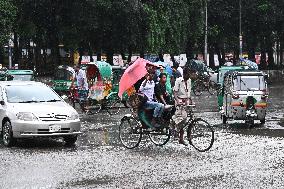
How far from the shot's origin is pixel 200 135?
15367 millimetres

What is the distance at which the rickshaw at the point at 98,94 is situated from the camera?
26.9m

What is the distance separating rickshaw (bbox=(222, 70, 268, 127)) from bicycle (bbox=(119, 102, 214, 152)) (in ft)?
17.4

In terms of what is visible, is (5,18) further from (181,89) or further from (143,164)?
(143,164)

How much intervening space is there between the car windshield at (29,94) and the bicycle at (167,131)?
Answer: 228cm

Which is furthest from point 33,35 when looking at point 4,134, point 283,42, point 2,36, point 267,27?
point 4,134

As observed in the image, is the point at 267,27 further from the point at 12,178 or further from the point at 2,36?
the point at 12,178

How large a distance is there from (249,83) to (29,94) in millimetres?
8002

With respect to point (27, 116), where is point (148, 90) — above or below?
above

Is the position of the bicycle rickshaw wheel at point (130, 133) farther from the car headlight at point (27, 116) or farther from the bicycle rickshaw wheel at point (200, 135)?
the car headlight at point (27, 116)

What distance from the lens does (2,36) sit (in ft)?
140

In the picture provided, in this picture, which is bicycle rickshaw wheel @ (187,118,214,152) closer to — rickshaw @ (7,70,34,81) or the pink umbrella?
the pink umbrella

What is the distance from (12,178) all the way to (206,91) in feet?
108

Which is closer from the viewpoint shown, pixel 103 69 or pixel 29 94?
pixel 29 94

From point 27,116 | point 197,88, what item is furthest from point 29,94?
point 197,88
